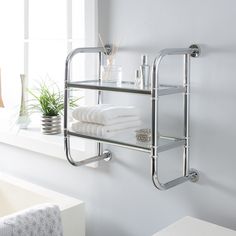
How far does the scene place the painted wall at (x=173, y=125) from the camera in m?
1.68

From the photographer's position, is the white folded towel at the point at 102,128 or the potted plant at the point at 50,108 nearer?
the white folded towel at the point at 102,128

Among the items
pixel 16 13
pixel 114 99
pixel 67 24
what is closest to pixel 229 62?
pixel 114 99

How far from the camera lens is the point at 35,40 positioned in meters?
2.72

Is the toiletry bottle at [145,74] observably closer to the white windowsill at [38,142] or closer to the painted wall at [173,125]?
the painted wall at [173,125]

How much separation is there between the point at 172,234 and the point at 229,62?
2.18 ft

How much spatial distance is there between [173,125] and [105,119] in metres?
0.29

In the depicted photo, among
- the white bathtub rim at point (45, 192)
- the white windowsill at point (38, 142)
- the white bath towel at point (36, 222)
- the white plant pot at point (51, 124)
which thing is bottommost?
the white bathtub rim at point (45, 192)

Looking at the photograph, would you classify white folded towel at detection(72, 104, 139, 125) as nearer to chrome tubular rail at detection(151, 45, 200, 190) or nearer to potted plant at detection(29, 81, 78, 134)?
chrome tubular rail at detection(151, 45, 200, 190)

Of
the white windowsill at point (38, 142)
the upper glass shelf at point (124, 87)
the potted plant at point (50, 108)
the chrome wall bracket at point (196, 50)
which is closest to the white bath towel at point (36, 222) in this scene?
the upper glass shelf at point (124, 87)

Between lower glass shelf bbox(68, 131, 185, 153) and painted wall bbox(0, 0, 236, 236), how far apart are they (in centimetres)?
7

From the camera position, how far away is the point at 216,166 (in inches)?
68.0

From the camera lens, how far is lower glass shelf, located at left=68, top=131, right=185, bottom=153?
5.46ft

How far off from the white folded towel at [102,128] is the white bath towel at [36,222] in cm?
36

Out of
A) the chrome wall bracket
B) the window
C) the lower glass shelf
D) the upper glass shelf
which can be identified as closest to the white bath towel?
the lower glass shelf
